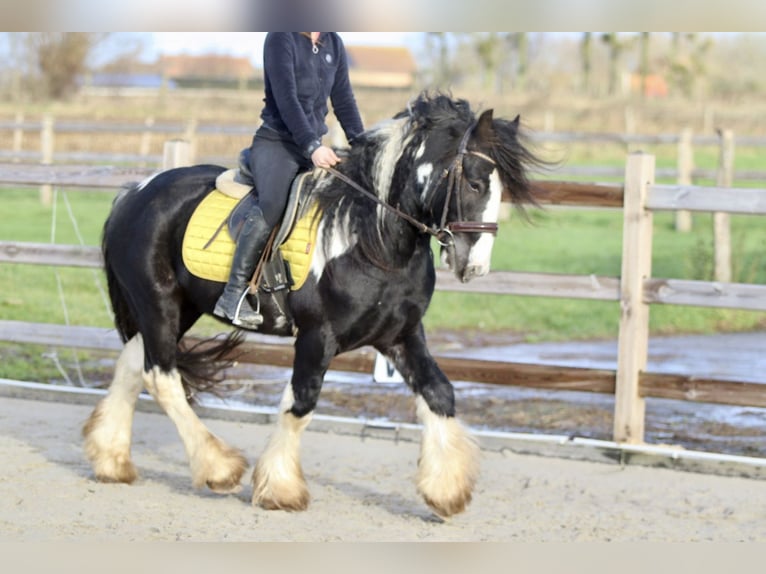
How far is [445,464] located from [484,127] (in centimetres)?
168

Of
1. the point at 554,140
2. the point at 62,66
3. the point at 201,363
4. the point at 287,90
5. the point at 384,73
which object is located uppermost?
the point at 384,73

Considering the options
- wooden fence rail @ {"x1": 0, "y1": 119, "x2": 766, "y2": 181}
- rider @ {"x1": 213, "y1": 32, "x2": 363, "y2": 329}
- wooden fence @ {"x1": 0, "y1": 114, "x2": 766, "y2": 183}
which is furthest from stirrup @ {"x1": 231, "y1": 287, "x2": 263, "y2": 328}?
wooden fence rail @ {"x1": 0, "y1": 119, "x2": 766, "y2": 181}

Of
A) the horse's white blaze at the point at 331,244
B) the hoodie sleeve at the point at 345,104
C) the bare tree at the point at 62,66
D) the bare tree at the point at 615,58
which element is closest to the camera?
the horse's white blaze at the point at 331,244

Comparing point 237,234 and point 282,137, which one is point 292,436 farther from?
point 282,137

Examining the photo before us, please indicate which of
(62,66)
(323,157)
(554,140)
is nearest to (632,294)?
(323,157)

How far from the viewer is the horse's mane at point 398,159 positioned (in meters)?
4.79

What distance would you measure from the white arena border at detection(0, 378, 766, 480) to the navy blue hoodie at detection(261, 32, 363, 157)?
6.76 feet

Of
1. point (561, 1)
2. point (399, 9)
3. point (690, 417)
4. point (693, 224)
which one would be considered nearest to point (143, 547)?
point (399, 9)

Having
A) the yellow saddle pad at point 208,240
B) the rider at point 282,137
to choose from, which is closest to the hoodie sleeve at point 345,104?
the rider at point 282,137

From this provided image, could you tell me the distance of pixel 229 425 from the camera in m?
7.29

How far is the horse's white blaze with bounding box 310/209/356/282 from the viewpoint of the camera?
523 centimetres

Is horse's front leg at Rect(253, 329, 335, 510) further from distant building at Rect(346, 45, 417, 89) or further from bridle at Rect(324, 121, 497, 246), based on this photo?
distant building at Rect(346, 45, 417, 89)

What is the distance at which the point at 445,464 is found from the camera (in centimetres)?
527

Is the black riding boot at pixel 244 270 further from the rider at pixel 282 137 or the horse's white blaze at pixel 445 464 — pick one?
the horse's white blaze at pixel 445 464
